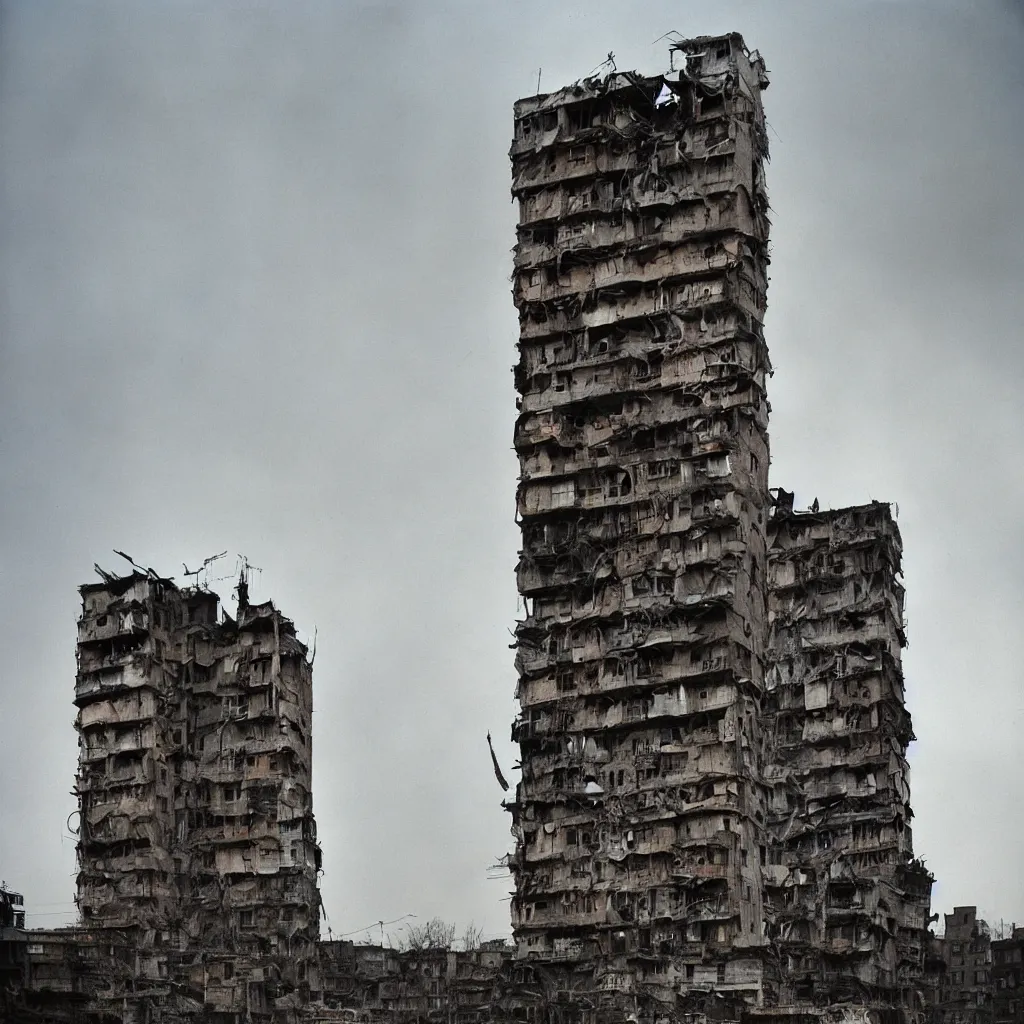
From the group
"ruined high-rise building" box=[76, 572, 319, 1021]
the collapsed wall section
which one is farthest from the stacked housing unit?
"ruined high-rise building" box=[76, 572, 319, 1021]

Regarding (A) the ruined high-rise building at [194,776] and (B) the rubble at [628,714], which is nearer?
(B) the rubble at [628,714]

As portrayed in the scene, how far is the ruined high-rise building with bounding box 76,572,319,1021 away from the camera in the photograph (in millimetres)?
103938

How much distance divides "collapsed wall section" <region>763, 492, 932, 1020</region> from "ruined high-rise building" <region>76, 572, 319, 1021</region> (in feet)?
77.9

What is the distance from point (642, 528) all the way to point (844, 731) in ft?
81.0

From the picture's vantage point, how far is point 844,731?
102375 millimetres

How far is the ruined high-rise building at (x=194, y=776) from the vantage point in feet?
341

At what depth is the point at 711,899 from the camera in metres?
77.7

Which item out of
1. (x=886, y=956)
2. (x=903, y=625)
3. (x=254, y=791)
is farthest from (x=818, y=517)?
(x=254, y=791)

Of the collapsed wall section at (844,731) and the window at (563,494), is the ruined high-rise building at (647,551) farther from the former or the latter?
the collapsed wall section at (844,731)

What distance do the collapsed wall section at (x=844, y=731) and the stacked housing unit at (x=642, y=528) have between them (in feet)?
59.0

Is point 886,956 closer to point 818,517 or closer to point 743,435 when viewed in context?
point 818,517

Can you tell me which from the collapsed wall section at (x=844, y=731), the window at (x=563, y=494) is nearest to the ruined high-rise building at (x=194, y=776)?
the collapsed wall section at (x=844, y=731)

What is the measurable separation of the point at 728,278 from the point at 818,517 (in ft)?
77.0

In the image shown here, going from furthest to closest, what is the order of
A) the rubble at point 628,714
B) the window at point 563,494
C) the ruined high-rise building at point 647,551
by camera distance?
the window at point 563,494 → the rubble at point 628,714 → the ruined high-rise building at point 647,551
